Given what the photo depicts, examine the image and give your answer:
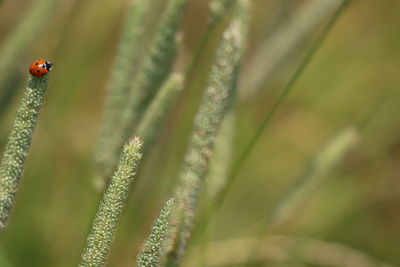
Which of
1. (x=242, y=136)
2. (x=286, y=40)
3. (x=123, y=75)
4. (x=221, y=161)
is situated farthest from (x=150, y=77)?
(x=242, y=136)

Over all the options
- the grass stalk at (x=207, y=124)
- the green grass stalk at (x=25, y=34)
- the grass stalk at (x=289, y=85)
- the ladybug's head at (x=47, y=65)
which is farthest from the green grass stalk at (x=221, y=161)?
the ladybug's head at (x=47, y=65)

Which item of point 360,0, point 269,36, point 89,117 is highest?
point 360,0

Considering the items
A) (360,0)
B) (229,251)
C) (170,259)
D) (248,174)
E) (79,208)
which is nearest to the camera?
(170,259)

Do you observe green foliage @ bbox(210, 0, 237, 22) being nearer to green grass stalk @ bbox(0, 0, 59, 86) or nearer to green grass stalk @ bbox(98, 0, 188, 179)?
green grass stalk @ bbox(98, 0, 188, 179)

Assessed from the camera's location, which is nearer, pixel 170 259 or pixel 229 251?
pixel 170 259

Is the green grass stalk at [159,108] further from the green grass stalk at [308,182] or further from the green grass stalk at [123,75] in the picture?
the green grass stalk at [308,182]

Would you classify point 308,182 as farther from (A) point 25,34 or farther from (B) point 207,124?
(A) point 25,34

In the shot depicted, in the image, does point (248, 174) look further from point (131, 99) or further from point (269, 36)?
point (131, 99)

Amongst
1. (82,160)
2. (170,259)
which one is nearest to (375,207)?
(82,160)
